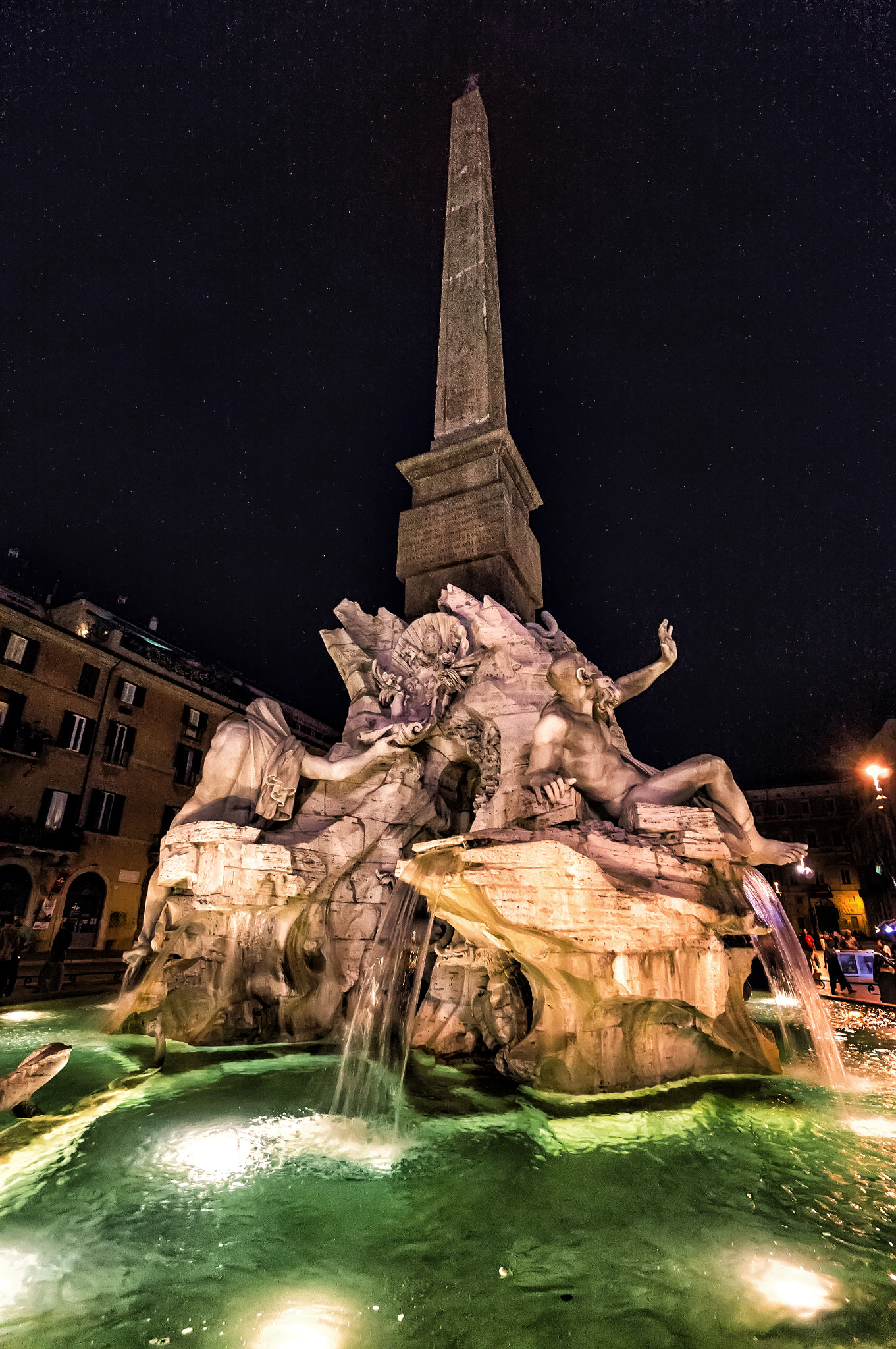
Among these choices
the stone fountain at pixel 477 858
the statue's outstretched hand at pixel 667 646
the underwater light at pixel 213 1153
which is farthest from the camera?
the statue's outstretched hand at pixel 667 646

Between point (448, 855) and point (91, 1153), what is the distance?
2.55m

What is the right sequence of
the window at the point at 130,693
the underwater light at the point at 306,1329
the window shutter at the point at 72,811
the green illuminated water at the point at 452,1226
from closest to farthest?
the underwater light at the point at 306,1329
the green illuminated water at the point at 452,1226
the window shutter at the point at 72,811
the window at the point at 130,693

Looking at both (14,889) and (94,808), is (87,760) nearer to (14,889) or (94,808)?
(94,808)

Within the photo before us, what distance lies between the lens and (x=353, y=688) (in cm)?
805

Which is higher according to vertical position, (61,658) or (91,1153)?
(61,658)

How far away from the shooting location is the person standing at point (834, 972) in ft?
37.3

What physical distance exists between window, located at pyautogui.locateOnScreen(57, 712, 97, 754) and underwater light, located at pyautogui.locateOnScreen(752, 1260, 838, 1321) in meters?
22.8

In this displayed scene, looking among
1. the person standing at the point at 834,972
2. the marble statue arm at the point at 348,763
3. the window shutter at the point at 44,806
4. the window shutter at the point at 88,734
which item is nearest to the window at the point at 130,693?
the window shutter at the point at 88,734

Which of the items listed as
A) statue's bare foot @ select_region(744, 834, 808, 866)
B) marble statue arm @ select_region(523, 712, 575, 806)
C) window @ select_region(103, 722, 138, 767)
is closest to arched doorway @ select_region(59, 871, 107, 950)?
window @ select_region(103, 722, 138, 767)

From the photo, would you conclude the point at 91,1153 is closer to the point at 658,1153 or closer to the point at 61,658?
the point at 658,1153

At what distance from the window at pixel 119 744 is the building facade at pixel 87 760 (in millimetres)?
32

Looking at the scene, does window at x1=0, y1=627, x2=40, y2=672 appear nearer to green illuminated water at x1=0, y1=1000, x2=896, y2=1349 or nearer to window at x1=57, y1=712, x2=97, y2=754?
window at x1=57, y1=712, x2=97, y2=754

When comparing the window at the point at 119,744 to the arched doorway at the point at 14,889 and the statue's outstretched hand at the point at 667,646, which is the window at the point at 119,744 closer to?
the arched doorway at the point at 14,889

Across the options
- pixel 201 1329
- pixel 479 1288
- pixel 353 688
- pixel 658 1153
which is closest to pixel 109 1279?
pixel 201 1329
